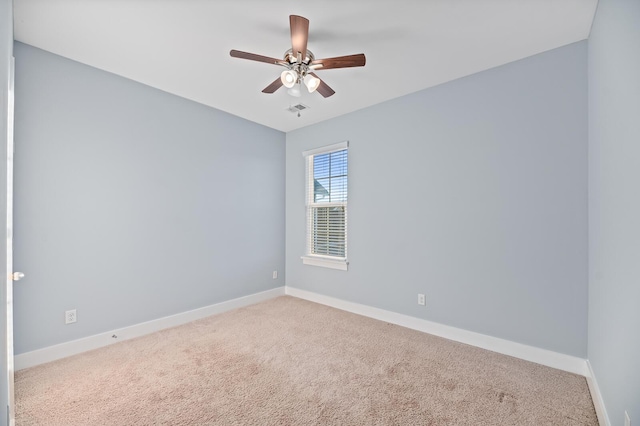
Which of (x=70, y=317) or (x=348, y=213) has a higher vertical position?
(x=348, y=213)

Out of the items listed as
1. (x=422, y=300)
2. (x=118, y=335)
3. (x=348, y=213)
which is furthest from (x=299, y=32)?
(x=118, y=335)

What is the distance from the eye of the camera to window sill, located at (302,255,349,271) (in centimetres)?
390

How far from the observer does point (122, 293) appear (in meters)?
2.90

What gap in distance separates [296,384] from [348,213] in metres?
2.24

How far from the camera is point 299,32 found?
1.92 m

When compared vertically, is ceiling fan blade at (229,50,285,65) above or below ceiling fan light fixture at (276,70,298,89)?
above

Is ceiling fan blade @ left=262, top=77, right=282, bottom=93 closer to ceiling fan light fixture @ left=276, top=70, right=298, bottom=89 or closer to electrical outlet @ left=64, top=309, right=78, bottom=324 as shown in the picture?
ceiling fan light fixture @ left=276, top=70, right=298, bottom=89
